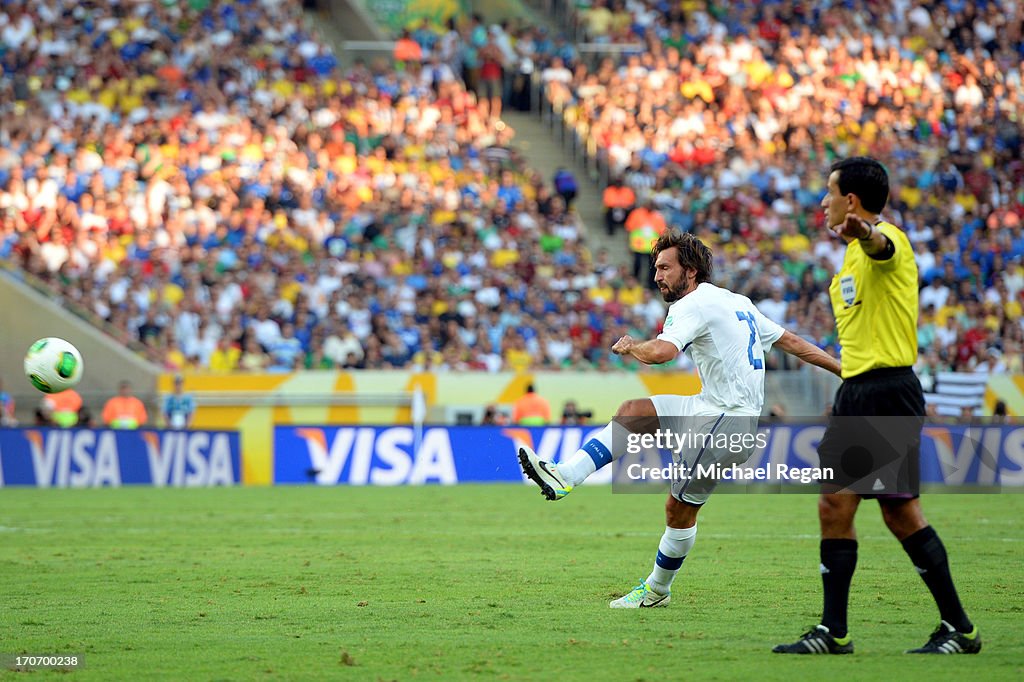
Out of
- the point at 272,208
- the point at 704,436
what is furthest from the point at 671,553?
the point at 272,208

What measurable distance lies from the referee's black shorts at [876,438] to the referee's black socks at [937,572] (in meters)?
0.23

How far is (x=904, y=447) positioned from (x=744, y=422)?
5.01ft

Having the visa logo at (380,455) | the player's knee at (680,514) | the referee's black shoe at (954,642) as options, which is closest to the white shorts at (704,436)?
the player's knee at (680,514)

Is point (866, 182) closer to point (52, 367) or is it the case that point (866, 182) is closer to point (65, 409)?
point (52, 367)

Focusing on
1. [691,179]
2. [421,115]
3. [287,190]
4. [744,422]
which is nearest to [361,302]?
[287,190]

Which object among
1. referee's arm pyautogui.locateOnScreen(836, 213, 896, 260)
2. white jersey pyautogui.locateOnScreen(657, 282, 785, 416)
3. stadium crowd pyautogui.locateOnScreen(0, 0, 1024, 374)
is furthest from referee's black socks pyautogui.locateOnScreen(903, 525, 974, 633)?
stadium crowd pyautogui.locateOnScreen(0, 0, 1024, 374)

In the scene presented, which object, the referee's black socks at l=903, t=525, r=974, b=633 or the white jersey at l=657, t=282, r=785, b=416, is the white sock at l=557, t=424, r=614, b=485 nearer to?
the white jersey at l=657, t=282, r=785, b=416

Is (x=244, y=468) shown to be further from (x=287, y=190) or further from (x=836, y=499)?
(x=836, y=499)

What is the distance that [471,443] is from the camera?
2478 centimetres

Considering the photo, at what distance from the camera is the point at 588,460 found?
8750mm

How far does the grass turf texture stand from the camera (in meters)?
7.20

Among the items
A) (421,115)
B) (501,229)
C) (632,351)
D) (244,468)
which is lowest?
(244,468)

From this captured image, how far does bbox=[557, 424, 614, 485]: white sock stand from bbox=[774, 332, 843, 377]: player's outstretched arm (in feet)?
3.98

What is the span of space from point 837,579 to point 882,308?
4.39ft
